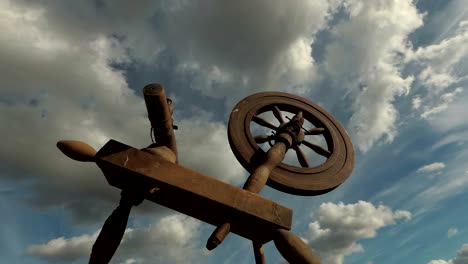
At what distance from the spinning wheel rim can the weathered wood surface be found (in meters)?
0.78

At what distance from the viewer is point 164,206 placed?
3133mm

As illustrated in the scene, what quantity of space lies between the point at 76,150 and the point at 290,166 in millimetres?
2427

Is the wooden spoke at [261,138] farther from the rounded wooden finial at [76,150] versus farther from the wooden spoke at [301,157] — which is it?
the rounded wooden finial at [76,150]

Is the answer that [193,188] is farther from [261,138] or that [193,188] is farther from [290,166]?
[261,138]

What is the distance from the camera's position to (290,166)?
4.06m

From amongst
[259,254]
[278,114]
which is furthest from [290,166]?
[259,254]

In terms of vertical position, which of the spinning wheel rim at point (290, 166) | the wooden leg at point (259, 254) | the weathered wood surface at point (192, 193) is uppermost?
the spinning wheel rim at point (290, 166)

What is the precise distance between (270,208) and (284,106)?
230 centimetres

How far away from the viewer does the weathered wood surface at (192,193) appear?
271cm

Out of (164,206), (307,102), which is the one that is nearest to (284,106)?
(307,102)

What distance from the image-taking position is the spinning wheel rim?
3.95 m

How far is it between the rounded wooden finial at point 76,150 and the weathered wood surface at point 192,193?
2.8 inches

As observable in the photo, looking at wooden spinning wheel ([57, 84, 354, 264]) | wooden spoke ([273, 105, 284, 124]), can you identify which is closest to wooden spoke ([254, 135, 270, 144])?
wooden spoke ([273, 105, 284, 124])

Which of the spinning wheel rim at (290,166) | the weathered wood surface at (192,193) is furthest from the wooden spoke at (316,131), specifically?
the weathered wood surface at (192,193)
